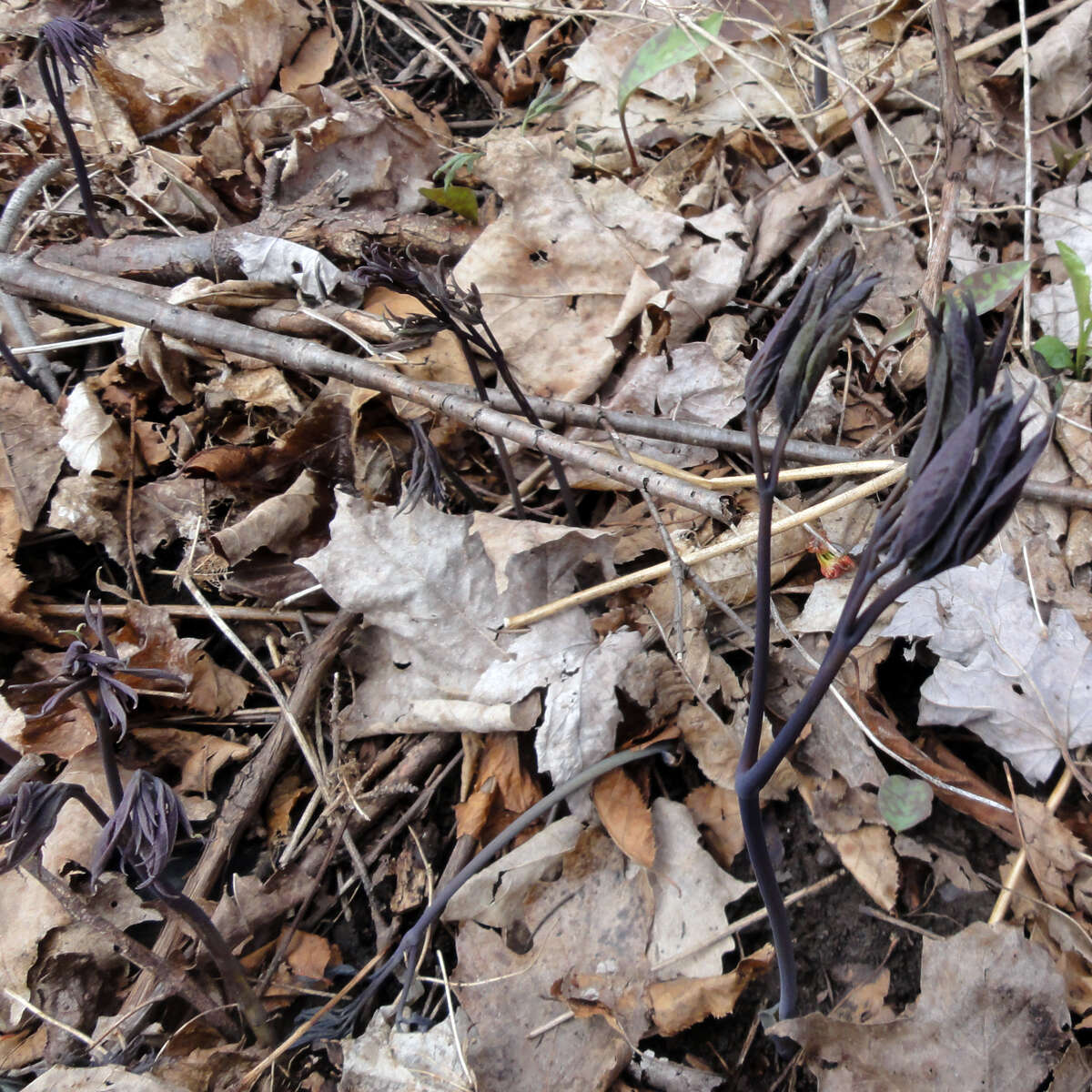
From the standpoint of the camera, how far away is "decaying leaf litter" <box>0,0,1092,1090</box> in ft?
4.61

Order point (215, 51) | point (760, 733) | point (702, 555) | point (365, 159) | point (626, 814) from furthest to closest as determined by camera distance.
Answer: point (215, 51) < point (365, 159) < point (702, 555) < point (626, 814) < point (760, 733)

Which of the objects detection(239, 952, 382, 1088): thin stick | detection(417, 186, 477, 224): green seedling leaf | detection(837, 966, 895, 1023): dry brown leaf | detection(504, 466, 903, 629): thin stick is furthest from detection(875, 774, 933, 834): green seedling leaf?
detection(417, 186, 477, 224): green seedling leaf

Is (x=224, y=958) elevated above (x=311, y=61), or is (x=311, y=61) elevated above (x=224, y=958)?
(x=311, y=61)

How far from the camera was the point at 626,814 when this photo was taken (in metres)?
1.52

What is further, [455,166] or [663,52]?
[455,166]

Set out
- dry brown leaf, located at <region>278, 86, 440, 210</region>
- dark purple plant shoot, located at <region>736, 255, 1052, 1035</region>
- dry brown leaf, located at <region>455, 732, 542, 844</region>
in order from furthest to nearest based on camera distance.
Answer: dry brown leaf, located at <region>278, 86, 440, 210</region>, dry brown leaf, located at <region>455, 732, 542, 844</region>, dark purple plant shoot, located at <region>736, 255, 1052, 1035</region>

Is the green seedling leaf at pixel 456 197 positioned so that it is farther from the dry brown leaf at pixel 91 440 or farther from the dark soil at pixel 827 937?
the dark soil at pixel 827 937

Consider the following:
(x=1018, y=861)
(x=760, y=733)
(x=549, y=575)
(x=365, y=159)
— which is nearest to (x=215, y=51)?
(x=365, y=159)

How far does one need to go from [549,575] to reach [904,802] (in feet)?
2.64

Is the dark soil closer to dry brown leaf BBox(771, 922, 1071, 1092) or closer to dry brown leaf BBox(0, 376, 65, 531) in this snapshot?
dry brown leaf BBox(771, 922, 1071, 1092)

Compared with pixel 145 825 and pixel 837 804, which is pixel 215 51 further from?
pixel 837 804

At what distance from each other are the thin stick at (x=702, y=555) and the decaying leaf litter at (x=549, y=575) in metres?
0.01

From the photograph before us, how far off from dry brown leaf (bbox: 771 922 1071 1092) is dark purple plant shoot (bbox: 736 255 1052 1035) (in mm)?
600

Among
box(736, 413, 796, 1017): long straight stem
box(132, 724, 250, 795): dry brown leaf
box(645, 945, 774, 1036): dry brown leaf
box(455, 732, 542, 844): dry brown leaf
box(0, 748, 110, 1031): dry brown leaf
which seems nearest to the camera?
box(736, 413, 796, 1017): long straight stem
